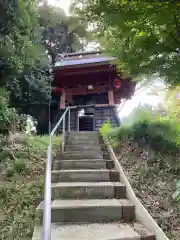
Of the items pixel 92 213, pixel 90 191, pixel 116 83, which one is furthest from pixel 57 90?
pixel 92 213

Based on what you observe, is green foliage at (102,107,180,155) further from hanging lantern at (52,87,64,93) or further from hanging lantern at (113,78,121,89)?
hanging lantern at (52,87,64,93)

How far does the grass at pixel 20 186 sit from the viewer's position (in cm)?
223

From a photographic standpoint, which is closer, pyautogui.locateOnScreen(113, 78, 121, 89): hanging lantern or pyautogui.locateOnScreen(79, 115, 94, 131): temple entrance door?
pyautogui.locateOnScreen(113, 78, 121, 89): hanging lantern

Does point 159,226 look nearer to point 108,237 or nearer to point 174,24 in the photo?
point 108,237

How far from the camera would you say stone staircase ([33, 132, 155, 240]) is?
2.14 metres

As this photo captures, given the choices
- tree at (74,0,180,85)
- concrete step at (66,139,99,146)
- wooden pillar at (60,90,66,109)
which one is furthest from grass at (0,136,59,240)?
wooden pillar at (60,90,66,109)

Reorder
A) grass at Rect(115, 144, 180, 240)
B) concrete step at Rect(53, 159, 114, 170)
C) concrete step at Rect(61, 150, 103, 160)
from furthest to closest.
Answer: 1. concrete step at Rect(61, 150, 103, 160)
2. concrete step at Rect(53, 159, 114, 170)
3. grass at Rect(115, 144, 180, 240)

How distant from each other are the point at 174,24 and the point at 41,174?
9.05 feet

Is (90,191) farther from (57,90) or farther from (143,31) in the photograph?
(57,90)

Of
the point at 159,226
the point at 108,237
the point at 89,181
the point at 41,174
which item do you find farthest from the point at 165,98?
the point at 41,174

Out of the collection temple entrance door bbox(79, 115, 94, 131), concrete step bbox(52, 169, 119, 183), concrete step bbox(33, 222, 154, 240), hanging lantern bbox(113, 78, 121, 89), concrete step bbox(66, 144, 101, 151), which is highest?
hanging lantern bbox(113, 78, 121, 89)

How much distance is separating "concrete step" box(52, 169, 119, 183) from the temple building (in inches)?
220

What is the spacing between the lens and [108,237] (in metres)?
A: 2.04

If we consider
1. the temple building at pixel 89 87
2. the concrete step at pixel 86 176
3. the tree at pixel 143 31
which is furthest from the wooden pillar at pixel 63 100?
the tree at pixel 143 31
